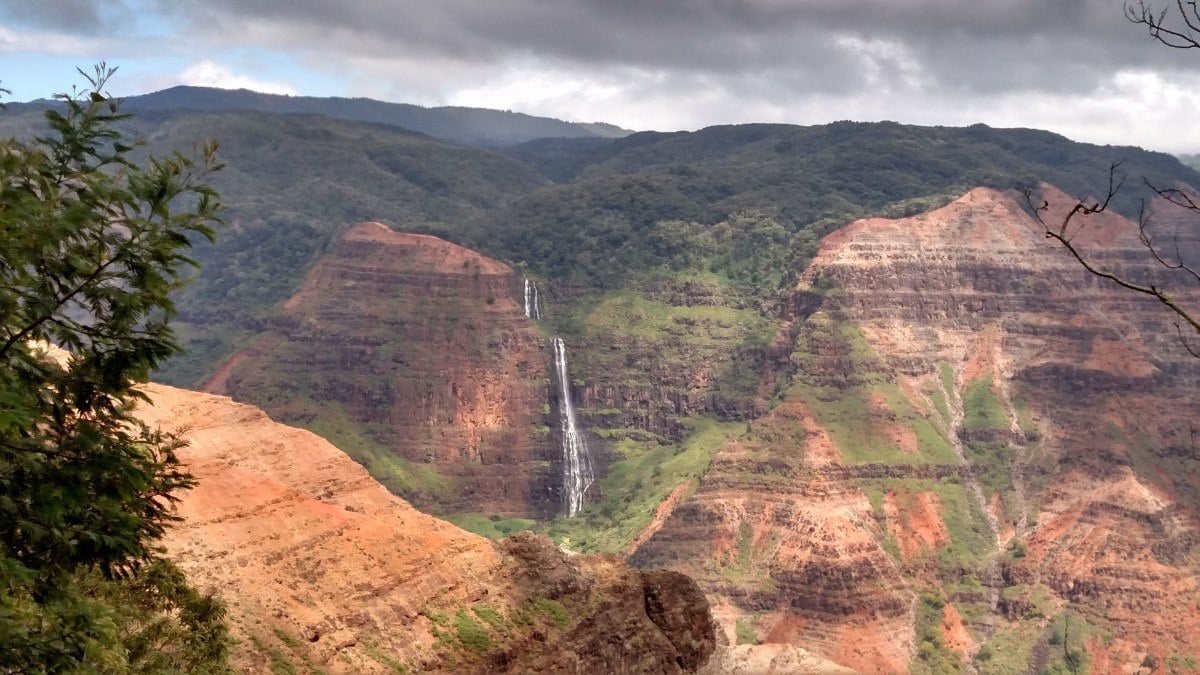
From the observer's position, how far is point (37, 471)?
89.0 feet

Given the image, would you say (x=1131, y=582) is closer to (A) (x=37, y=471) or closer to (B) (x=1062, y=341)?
(B) (x=1062, y=341)

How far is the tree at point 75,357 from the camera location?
25.8 m

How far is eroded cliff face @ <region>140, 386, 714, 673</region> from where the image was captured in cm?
5584

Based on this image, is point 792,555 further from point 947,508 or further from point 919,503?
point 947,508

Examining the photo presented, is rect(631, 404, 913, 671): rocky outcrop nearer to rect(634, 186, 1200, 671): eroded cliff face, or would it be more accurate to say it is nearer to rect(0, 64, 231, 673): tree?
rect(634, 186, 1200, 671): eroded cliff face

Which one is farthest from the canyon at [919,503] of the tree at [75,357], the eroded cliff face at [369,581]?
the tree at [75,357]

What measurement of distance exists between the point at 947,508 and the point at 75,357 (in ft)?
512

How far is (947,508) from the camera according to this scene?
175 meters

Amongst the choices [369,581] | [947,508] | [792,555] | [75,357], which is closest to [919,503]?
[947,508]

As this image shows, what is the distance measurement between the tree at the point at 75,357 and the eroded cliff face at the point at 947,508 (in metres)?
122

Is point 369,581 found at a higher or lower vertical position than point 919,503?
higher

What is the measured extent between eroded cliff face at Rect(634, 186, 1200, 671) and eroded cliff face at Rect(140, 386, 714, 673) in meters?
78.0

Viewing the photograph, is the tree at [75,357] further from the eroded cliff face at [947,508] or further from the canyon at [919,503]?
the eroded cliff face at [947,508]

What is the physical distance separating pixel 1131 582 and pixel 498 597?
113 metres
